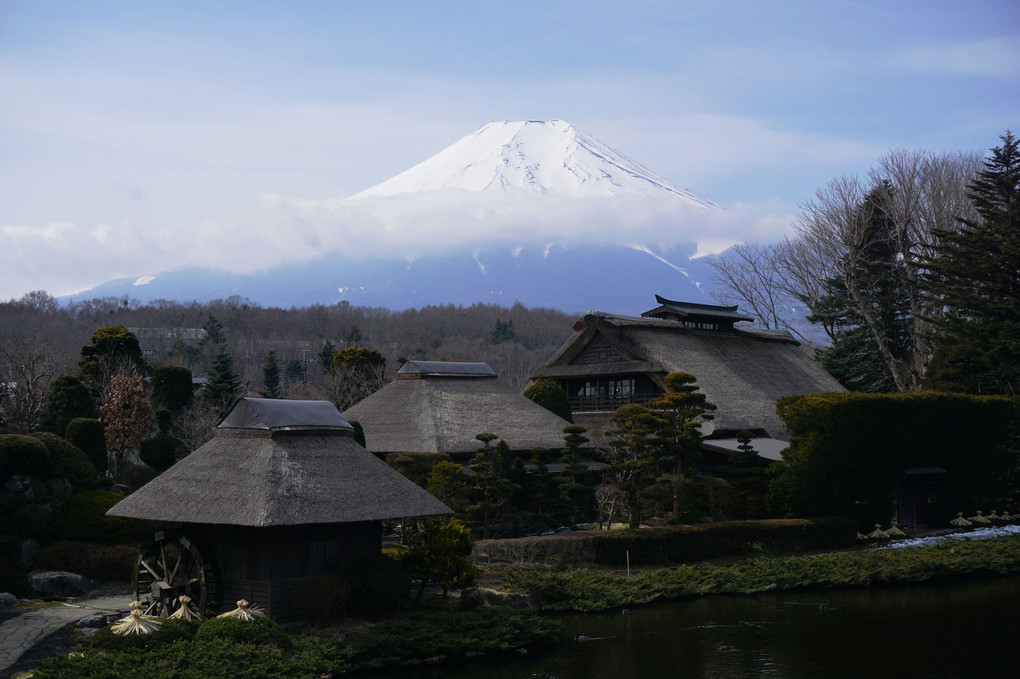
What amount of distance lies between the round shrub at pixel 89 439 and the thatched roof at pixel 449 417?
929cm

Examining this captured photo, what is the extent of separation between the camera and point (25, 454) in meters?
23.4

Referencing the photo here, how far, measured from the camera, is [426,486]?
29.4m

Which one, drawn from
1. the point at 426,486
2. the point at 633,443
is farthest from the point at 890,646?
the point at 426,486

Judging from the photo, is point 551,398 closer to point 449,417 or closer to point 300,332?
point 449,417

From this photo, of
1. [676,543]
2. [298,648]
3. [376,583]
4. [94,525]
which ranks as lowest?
[298,648]

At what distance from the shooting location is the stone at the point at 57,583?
2189 centimetres

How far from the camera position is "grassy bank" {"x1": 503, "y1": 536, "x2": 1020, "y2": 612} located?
23266 mm

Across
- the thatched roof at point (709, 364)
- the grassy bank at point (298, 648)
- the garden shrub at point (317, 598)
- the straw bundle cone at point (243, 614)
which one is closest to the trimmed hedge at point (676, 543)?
the grassy bank at point (298, 648)

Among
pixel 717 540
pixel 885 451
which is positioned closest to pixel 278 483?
pixel 717 540

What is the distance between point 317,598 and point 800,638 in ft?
32.7

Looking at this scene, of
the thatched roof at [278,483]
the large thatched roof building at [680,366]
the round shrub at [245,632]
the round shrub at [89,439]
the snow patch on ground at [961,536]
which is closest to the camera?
the round shrub at [245,632]

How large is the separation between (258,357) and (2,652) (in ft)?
266

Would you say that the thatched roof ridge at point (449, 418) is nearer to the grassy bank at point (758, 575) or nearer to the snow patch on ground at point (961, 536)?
the grassy bank at point (758, 575)

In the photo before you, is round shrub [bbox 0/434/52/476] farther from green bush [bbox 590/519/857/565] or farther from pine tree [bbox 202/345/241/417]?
pine tree [bbox 202/345/241/417]
